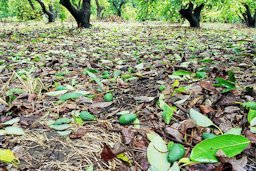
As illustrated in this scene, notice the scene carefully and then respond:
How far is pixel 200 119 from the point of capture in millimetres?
1346

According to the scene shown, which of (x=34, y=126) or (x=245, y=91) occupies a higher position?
(x=245, y=91)

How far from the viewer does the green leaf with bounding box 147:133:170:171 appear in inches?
42.7

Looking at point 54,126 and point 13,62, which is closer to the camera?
point 54,126

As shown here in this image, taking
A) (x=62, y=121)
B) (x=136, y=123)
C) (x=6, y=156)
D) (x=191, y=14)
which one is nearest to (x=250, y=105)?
(x=136, y=123)

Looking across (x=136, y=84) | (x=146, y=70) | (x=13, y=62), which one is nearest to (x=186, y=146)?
(x=136, y=84)

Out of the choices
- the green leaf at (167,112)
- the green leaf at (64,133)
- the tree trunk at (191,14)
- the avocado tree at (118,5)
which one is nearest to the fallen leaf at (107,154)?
the green leaf at (64,133)

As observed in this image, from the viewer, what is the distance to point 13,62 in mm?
2895

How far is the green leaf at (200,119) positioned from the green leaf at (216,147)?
22 cm

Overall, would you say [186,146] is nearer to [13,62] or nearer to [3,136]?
[3,136]

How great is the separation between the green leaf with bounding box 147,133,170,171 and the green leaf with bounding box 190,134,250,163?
11 cm

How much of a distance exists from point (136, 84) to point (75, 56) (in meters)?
1.39

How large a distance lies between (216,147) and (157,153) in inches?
8.6

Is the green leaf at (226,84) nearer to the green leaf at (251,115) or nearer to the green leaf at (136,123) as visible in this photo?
the green leaf at (251,115)

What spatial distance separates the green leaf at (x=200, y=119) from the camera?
1.32 m
